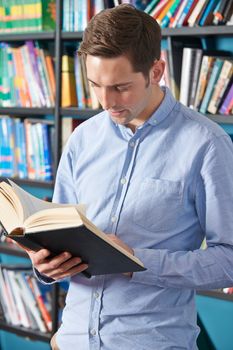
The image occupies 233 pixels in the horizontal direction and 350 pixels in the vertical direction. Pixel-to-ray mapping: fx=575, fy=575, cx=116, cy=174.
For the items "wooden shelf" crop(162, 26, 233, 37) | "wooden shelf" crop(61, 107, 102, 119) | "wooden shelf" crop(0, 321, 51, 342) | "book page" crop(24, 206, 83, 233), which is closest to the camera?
"book page" crop(24, 206, 83, 233)

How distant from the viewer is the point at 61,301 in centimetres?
269

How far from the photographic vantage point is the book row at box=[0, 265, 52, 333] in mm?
2812

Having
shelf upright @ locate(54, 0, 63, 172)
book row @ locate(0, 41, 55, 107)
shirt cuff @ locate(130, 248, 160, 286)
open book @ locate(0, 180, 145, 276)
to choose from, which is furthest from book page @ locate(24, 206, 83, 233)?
book row @ locate(0, 41, 55, 107)

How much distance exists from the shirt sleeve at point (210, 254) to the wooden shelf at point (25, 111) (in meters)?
1.55

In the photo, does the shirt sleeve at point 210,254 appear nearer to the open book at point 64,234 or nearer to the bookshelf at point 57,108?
the open book at point 64,234

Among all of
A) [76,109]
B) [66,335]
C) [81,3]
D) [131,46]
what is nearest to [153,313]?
[66,335]

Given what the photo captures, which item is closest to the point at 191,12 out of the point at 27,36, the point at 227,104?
the point at 227,104

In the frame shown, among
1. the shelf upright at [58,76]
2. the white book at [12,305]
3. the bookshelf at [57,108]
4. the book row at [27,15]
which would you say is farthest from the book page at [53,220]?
the white book at [12,305]

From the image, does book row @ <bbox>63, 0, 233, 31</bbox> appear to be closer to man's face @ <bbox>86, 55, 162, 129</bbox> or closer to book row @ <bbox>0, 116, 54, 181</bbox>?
book row @ <bbox>0, 116, 54, 181</bbox>

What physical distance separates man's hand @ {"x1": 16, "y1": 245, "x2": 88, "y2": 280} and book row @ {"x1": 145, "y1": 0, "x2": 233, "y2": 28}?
1.34 m

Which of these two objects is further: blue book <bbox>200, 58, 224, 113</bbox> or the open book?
blue book <bbox>200, 58, 224, 113</bbox>

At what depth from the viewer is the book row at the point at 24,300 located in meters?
2.81

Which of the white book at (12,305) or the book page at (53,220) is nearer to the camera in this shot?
the book page at (53,220)

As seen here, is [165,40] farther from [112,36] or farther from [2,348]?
[2,348]
